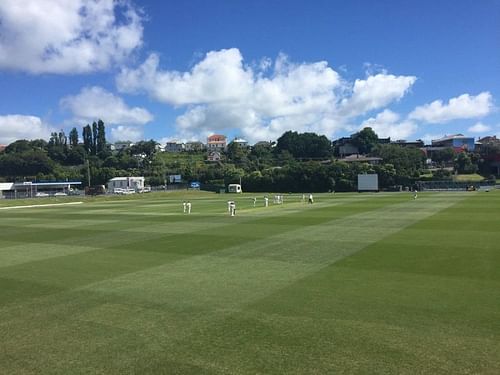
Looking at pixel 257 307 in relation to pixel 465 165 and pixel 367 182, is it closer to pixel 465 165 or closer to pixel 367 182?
pixel 367 182

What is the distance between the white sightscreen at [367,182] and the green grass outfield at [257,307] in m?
78.0

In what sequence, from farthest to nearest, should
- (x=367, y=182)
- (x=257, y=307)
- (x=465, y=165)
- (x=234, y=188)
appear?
(x=465, y=165) → (x=234, y=188) → (x=367, y=182) → (x=257, y=307)

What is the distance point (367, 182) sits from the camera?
3930 inches

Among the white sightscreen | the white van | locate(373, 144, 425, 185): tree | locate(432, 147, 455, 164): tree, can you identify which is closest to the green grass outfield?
the white sightscreen

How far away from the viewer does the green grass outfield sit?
762 cm

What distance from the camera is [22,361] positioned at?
788 cm

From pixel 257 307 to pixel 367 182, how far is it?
9280cm

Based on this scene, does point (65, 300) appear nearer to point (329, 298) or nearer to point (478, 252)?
A: point (329, 298)

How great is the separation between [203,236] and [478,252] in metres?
13.7

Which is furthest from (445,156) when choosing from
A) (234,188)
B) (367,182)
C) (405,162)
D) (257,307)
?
(257,307)

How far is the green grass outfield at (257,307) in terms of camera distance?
25.0 ft

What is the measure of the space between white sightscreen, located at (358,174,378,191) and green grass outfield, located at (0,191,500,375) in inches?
3071

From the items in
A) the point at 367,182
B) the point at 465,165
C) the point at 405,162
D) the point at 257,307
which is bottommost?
the point at 257,307

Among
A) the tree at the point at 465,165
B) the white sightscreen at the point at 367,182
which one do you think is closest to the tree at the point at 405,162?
the tree at the point at 465,165
